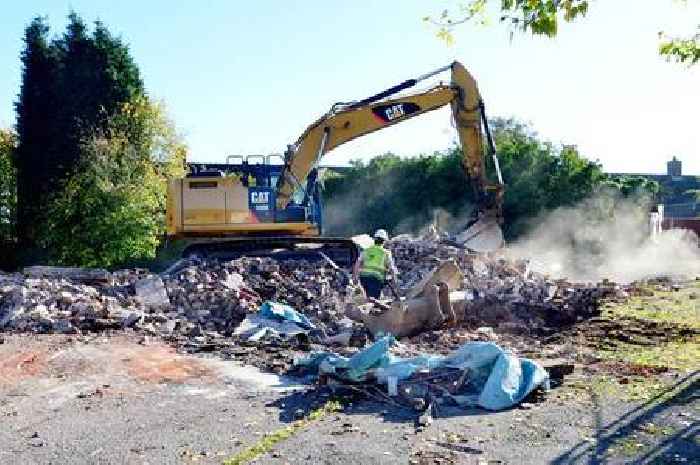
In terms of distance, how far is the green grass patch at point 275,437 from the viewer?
20.2ft

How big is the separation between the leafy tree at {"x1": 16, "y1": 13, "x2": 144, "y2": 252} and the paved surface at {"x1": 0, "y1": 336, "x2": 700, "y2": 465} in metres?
22.6

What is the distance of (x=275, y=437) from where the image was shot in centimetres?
667

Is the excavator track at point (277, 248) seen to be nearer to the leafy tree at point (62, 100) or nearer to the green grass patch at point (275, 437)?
the green grass patch at point (275, 437)

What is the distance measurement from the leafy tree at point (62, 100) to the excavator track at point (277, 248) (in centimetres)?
1383

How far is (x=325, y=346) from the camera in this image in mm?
11070

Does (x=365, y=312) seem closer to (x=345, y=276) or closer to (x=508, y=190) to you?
(x=345, y=276)

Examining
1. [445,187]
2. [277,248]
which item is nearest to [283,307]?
[277,248]

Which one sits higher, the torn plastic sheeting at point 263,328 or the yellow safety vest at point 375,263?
the yellow safety vest at point 375,263

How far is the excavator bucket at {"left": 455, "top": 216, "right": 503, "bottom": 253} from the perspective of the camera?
18.6 metres

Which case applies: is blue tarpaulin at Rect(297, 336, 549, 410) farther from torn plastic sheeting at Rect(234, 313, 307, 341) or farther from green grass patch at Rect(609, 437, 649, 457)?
torn plastic sheeting at Rect(234, 313, 307, 341)

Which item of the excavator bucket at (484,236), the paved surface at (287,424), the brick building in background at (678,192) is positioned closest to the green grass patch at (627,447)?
the paved surface at (287,424)

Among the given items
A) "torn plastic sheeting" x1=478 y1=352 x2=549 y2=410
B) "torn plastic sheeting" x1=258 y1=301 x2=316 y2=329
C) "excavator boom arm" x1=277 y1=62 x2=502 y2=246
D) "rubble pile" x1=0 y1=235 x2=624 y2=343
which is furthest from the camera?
"excavator boom arm" x1=277 y1=62 x2=502 y2=246

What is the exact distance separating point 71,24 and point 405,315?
24.9 m

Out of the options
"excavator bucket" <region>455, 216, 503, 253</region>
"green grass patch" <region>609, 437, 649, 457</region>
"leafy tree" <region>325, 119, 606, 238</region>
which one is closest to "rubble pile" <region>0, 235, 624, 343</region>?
"excavator bucket" <region>455, 216, 503, 253</region>
